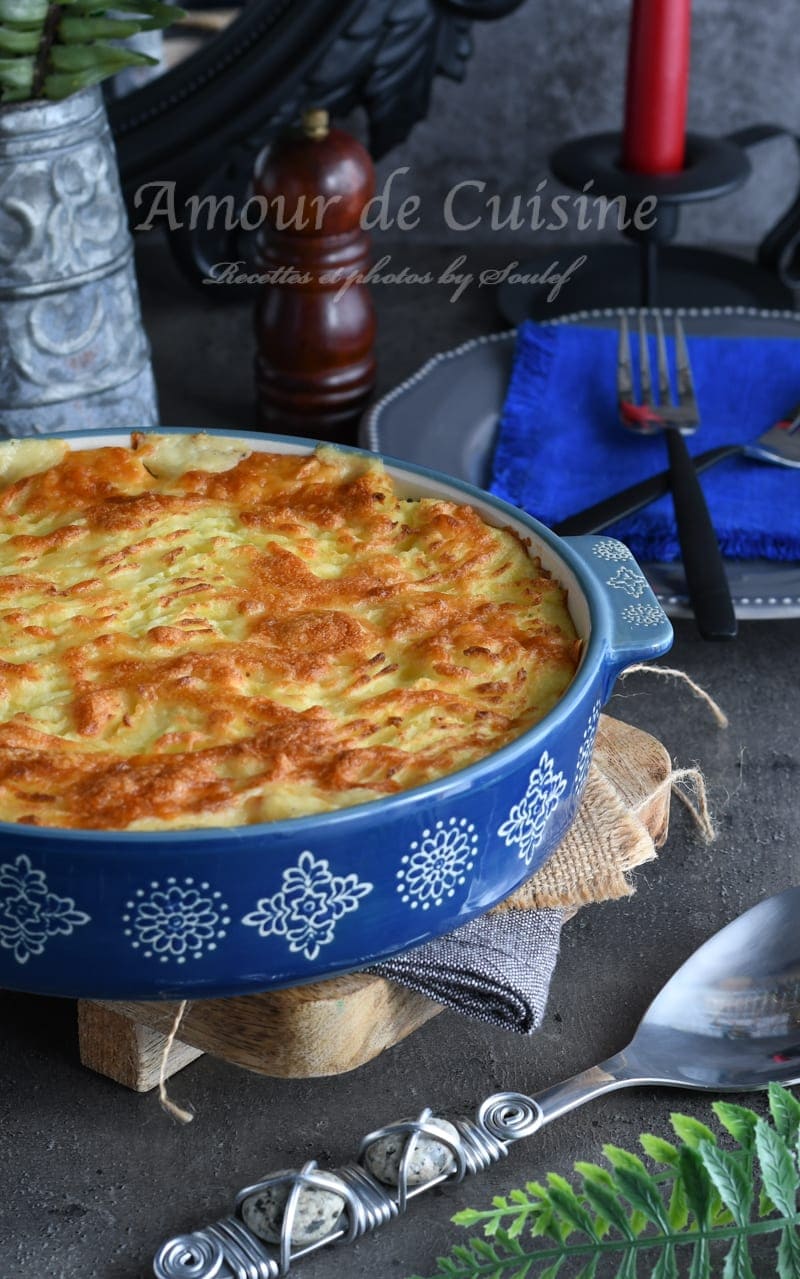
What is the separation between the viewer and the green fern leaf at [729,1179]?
2.53 ft

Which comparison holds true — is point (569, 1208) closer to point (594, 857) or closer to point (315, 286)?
point (594, 857)

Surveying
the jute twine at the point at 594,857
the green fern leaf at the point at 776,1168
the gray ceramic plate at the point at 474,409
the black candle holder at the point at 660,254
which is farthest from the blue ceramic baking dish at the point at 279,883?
the black candle holder at the point at 660,254

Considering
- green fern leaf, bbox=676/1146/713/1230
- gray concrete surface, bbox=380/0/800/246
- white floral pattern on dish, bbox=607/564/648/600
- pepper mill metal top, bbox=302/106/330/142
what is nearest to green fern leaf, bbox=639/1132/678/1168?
green fern leaf, bbox=676/1146/713/1230

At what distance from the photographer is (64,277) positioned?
149 cm

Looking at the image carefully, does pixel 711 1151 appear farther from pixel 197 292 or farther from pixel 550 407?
pixel 197 292

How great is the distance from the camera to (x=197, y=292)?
7.13 feet

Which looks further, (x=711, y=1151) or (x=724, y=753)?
(x=724, y=753)

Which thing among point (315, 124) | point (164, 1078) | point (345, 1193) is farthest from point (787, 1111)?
point (315, 124)

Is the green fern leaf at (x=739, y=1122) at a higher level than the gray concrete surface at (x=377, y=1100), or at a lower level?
higher

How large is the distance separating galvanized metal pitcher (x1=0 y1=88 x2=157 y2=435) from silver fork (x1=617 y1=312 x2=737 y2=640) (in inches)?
20.1

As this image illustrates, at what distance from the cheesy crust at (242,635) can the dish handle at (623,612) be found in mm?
33

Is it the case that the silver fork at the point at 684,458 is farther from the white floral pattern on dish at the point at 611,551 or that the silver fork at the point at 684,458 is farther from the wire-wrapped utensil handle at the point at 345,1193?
the wire-wrapped utensil handle at the point at 345,1193

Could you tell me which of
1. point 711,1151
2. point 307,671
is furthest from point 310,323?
point 711,1151

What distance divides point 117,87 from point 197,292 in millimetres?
303
